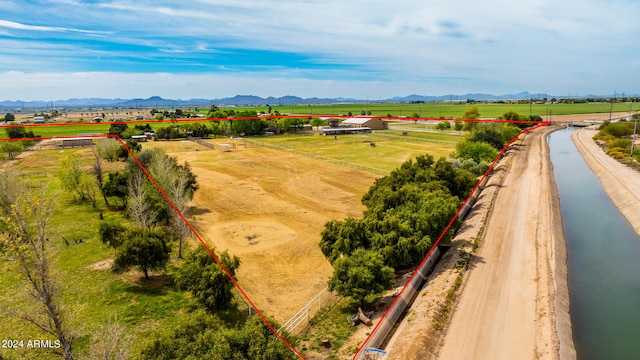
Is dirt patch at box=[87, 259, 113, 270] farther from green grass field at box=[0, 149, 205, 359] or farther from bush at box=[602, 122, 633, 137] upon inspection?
bush at box=[602, 122, 633, 137]

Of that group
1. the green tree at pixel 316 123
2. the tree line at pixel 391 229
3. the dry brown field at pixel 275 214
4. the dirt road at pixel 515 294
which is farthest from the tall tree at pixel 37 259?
the green tree at pixel 316 123

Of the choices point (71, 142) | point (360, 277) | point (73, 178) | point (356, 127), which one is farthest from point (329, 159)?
point (71, 142)

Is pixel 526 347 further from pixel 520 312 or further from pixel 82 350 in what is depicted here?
pixel 82 350

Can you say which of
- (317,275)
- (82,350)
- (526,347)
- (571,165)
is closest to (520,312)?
(526,347)

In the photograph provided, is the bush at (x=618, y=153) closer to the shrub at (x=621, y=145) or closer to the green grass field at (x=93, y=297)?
the shrub at (x=621, y=145)

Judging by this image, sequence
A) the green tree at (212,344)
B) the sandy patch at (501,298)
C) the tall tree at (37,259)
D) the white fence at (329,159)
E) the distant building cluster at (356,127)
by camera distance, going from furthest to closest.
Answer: the distant building cluster at (356,127), the white fence at (329,159), the sandy patch at (501,298), the green tree at (212,344), the tall tree at (37,259)

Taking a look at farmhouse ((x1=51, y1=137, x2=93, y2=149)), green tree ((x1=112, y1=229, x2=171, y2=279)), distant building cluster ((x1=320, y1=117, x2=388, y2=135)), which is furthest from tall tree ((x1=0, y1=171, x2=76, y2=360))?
distant building cluster ((x1=320, y1=117, x2=388, y2=135))
